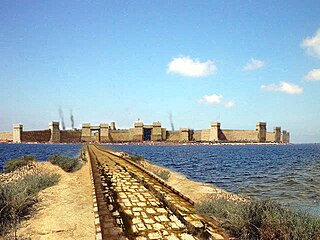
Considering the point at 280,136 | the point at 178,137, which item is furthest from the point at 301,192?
the point at 280,136

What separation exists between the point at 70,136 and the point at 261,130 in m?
99.3

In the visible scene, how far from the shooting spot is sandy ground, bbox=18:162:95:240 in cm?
592

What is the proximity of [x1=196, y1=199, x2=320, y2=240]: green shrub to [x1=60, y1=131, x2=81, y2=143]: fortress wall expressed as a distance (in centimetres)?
13362

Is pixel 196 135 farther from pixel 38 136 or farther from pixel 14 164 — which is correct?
pixel 14 164

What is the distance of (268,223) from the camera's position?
538 centimetres

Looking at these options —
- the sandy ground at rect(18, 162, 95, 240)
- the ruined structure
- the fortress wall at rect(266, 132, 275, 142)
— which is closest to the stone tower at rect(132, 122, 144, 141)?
the ruined structure

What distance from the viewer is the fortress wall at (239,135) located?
132900mm

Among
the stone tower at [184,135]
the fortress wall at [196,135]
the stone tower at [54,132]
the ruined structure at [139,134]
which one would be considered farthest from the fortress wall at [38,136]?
the fortress wall at [196,135]

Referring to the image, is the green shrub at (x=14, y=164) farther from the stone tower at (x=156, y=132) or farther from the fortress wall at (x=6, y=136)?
the fortress wall at (x=6, y=136)

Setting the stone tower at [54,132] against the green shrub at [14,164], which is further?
the stone tower at [54,132]

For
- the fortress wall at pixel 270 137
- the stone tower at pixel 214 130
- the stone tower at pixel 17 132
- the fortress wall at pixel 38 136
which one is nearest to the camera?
the stone tower at pixel 17 132

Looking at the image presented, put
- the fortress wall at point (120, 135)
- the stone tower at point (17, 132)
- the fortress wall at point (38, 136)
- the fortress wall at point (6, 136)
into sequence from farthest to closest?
1. the fortress wall at point (6, 136)
2. the fortress wall at point (120, 135)
3. the fortress wall at point (38, 136)
4. the stone tower at point (17, 132)

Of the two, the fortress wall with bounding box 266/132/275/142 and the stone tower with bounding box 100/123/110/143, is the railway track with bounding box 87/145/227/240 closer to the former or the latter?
the stone tower with bounding box 100/123/110/143

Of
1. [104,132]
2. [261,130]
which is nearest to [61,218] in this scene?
[104,132]
